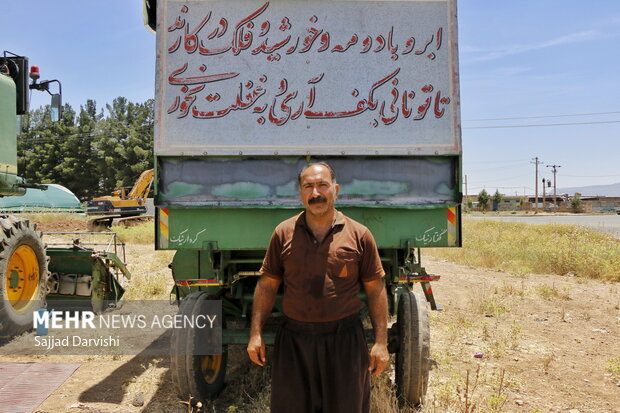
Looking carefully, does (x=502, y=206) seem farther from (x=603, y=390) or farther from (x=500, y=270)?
(x=603, y=390)

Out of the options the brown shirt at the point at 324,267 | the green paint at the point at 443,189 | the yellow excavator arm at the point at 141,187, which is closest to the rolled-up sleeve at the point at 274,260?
the brown shirt at the point at 324,267

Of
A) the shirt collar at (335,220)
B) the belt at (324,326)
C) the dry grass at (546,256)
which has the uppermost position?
the shirt collar at (335,220)

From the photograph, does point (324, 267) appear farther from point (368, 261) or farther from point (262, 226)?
point (262, 226)

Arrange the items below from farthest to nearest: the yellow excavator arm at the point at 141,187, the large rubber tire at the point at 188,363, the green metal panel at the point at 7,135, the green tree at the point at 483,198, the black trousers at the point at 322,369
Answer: the green tree at the point at 483,198, the yellow excavator arm at the point at 141,187, the green metal panel at the point at 7,135, the large rubber tire at the point at 188,363, the black trousers at the point at 322,369

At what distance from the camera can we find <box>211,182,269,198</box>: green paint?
13.5 feet

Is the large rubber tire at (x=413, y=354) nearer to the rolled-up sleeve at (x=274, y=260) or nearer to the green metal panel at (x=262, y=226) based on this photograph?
the green metal panel at (x=262, y=226)

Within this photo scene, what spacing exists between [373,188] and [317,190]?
162 centimetres

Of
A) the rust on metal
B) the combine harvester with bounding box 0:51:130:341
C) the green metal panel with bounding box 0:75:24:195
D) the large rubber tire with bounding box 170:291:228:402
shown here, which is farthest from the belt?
the green metal panel with bounding box 0:75:24:195

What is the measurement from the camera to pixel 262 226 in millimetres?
4098

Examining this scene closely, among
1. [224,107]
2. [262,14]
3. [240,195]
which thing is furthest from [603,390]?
[262,14]

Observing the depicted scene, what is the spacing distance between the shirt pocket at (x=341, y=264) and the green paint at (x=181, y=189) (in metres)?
1.96

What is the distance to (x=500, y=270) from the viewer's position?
39.3ft

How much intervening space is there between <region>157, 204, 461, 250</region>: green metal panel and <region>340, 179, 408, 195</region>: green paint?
0.48ft

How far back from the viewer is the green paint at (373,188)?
4.12 meters
